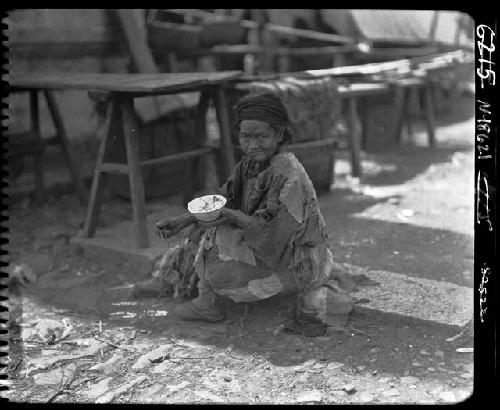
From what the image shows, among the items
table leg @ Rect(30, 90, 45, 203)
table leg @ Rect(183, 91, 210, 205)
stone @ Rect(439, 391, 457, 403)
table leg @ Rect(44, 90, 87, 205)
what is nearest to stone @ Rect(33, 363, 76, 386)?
stone @ Rect(439, 391, 457, 403)

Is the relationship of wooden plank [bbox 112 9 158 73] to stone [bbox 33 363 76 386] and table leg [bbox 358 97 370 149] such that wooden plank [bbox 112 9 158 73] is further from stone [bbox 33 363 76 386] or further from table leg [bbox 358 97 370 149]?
stone [bbox 33 363 76 386]

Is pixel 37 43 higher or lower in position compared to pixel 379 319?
higher

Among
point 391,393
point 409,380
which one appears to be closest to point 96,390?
point 391,393

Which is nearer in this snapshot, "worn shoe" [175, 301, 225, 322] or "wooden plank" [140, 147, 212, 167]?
"worn shoe" [175, 301, 225, 322]

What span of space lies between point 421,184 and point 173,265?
168 inches

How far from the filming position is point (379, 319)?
3977 millimetres

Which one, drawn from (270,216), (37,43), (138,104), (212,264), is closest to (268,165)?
(270,216)

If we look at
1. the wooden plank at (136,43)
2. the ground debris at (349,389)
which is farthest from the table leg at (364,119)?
the ground debris at (349,389)

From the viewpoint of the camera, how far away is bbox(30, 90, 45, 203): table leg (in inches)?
249

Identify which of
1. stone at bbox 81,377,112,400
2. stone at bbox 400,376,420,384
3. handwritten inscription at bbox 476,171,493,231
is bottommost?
stone at bbox 81,377,112,400

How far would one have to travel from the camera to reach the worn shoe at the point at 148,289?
14.9 ft

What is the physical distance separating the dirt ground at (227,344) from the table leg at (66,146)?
0.72m

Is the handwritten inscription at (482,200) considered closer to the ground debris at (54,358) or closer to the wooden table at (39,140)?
the ground debris at (54,358)

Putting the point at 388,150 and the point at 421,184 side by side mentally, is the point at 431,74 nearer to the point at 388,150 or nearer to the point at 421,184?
the point at 388,150
